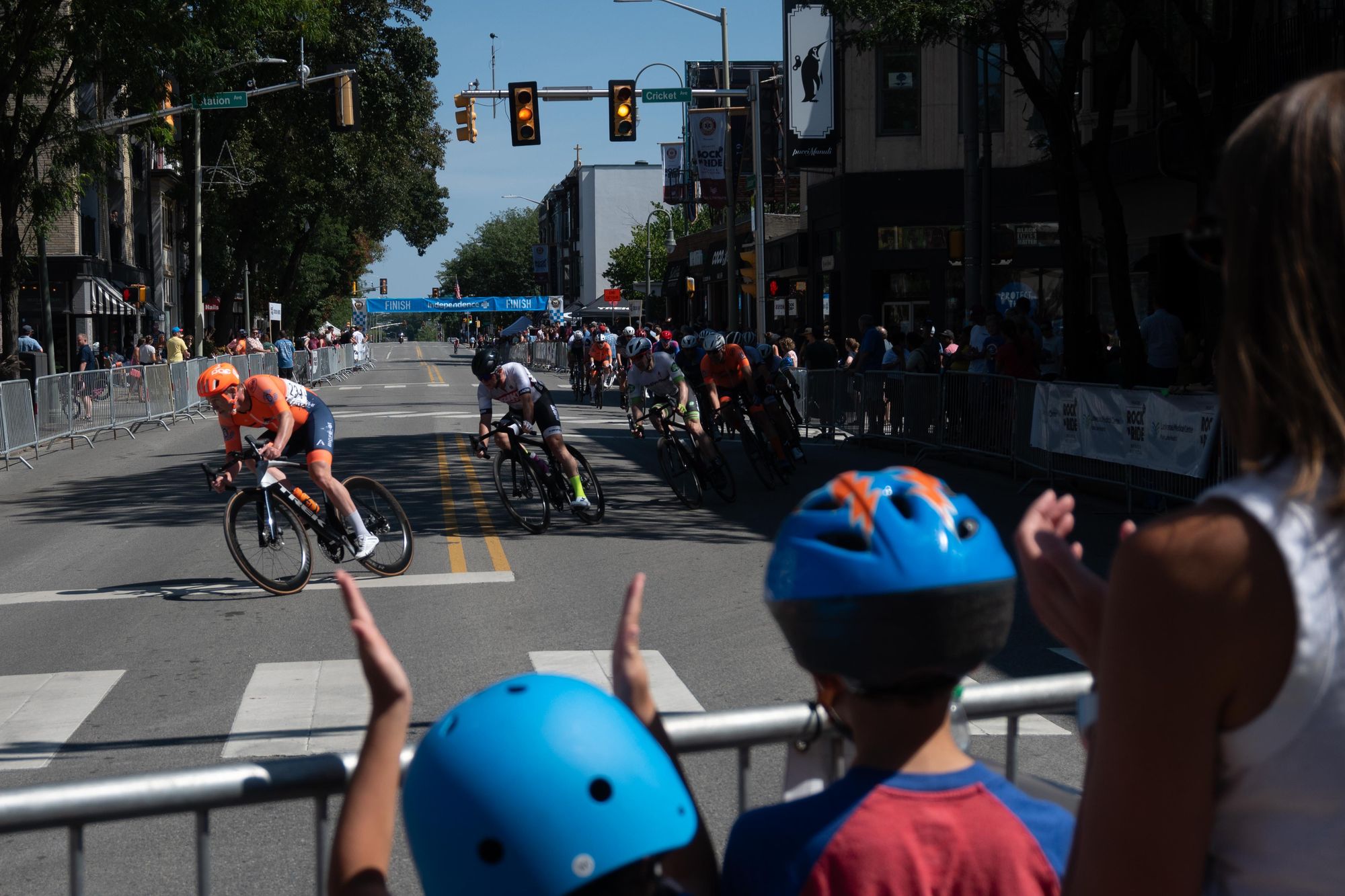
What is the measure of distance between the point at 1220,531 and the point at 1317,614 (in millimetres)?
116

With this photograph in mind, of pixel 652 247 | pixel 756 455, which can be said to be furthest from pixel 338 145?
pixel 652 247

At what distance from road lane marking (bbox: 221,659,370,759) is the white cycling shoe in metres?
2.49

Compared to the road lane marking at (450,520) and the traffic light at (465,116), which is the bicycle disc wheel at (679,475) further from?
the traffic light at (465,116)

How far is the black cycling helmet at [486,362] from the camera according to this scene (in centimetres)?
1301

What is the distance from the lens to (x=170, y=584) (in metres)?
11.1

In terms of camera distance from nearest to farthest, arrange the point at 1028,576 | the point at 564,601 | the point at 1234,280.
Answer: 1. the point at 1234,280
2. the point at 1028,576
3. the point at 564,601

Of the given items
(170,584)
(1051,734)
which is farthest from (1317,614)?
(170,584)

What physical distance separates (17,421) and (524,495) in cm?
1062

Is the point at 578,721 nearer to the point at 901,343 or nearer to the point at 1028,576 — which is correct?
the point at 1028,576

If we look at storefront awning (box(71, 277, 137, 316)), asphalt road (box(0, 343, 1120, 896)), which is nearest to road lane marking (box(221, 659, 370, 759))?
asphalt road (box(0, 343, 1120, 896))

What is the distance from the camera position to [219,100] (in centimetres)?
2666

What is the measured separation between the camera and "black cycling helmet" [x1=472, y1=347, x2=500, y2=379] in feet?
42.7

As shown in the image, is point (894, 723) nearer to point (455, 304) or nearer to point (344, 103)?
point (344, 103)

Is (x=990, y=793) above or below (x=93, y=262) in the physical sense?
below
